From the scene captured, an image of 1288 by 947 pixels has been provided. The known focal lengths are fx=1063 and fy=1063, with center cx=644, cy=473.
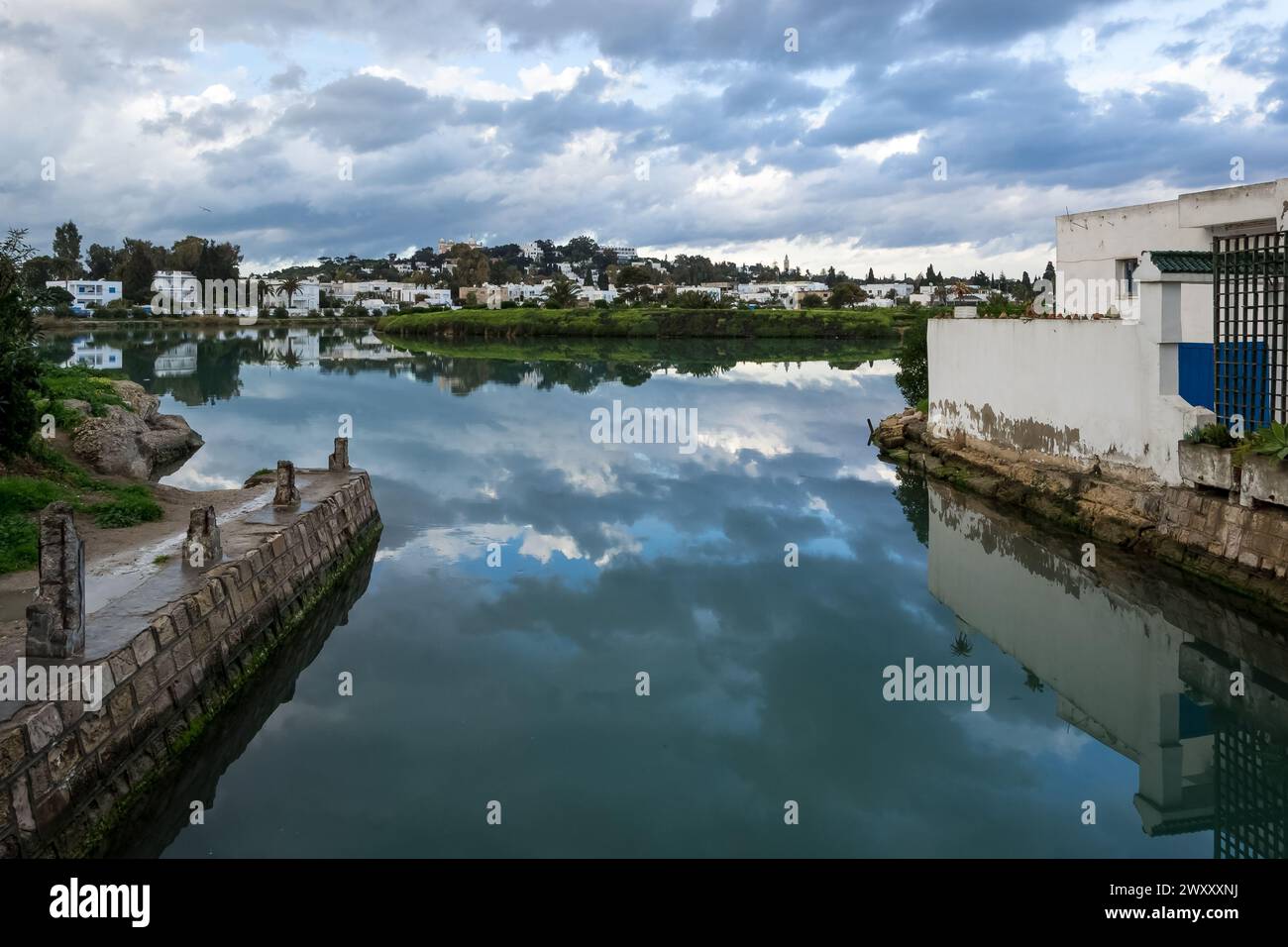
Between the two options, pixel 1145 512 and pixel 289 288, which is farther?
Result: pixel 289 288

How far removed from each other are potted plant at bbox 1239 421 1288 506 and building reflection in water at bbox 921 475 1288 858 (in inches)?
52.5

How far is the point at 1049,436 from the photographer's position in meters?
19.1

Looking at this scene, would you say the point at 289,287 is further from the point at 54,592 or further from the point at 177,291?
the point at 54,592

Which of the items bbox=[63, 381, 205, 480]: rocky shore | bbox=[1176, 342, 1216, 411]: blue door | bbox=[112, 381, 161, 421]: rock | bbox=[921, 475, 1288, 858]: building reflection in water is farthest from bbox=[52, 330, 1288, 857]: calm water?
bbox=[112, 381, 161, 421]: rock

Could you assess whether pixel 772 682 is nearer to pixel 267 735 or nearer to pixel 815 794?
pixel 815 794

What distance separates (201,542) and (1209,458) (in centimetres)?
1258

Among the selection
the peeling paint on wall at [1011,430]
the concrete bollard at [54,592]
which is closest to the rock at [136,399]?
the concrete bollard at [54,592]

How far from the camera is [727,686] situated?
37.5 feet

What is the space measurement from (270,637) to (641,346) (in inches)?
2484

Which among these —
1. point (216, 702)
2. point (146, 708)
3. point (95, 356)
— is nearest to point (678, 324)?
point (95, 356)

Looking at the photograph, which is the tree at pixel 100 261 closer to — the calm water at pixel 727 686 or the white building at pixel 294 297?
the white building at pixel 294 297

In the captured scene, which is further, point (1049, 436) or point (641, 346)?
point (641, 346)
